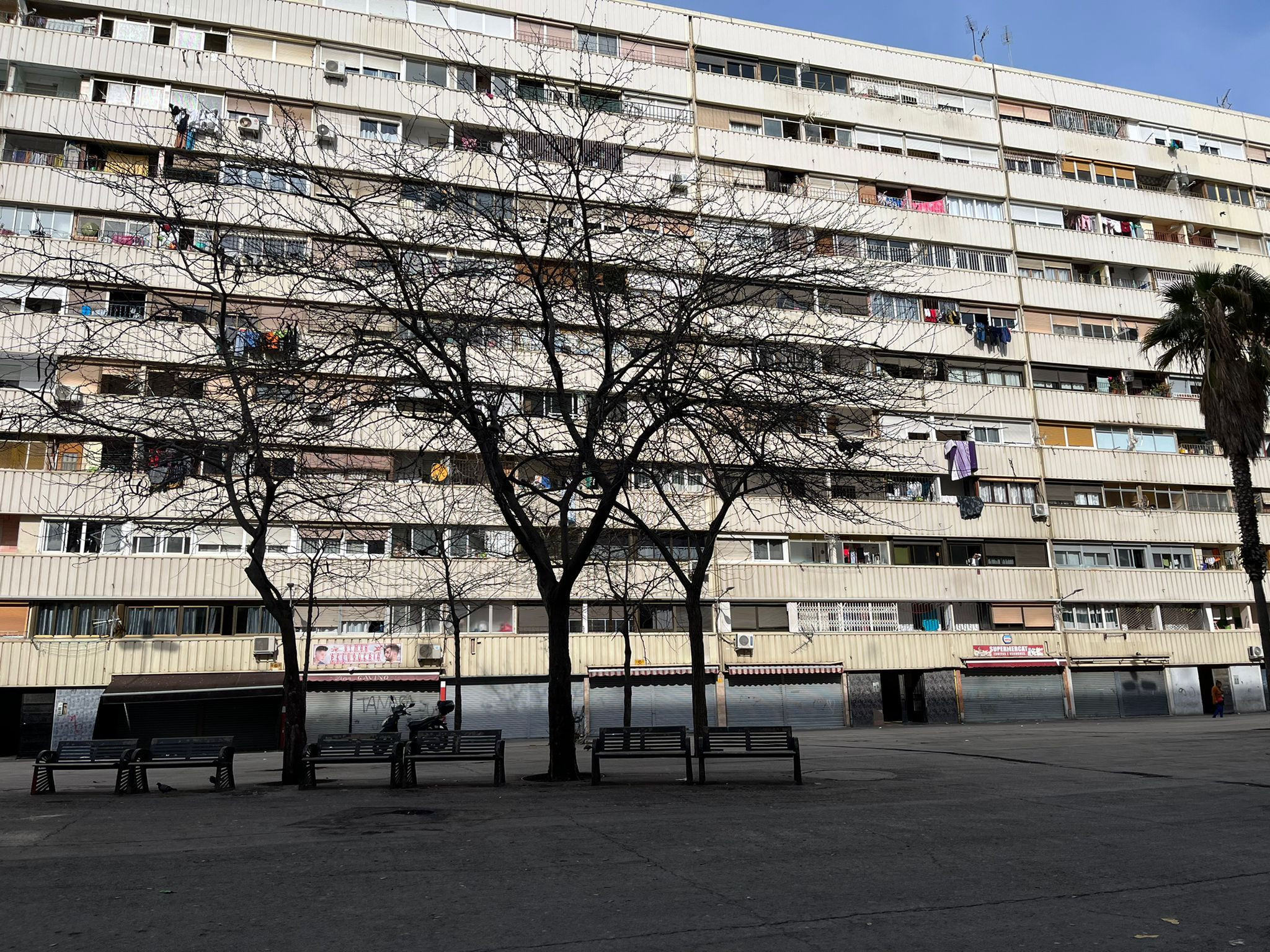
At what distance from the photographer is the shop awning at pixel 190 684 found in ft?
99.2

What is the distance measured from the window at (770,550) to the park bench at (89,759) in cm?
2648

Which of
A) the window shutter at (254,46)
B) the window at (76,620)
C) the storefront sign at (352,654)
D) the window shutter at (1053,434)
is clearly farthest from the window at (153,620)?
the window shutter at (1053,434)

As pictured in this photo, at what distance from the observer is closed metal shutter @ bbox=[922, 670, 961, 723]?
127 ft

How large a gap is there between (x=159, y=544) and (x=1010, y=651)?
31.1m

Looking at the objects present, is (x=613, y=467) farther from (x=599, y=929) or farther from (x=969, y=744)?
(x=969, y=744)

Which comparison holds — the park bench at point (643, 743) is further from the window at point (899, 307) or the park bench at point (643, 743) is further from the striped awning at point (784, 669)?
the window at point (899, 307)

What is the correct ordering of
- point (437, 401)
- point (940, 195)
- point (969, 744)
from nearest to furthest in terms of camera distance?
point (437, 401) → point (969, 744) → point (940, 195)

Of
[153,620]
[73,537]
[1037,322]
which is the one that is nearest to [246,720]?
[153,620]

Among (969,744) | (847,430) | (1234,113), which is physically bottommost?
(969,744)

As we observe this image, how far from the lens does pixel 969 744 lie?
73.8ft

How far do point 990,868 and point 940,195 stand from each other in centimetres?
4074

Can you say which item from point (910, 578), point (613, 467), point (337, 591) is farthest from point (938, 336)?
point (613, 467)

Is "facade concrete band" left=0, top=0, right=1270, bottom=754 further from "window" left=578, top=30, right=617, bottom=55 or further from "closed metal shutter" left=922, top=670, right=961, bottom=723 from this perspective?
"window" left=578, top=30, right=617, bottom=55

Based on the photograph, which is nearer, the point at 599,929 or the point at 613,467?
the point at 599,929
